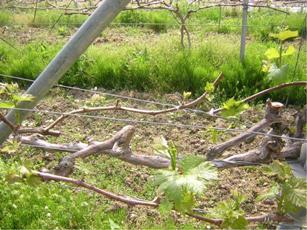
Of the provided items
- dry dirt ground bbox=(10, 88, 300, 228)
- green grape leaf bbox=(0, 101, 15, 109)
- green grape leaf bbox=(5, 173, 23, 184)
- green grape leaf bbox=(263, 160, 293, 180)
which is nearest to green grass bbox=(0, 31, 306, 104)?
dry dirt ground bbox=(10, 88, 300, 228)

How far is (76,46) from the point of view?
1752 millimetres

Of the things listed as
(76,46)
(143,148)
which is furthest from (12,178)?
(143,148)

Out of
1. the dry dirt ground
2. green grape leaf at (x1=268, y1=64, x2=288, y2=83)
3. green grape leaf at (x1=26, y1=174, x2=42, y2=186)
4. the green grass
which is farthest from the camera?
the green grass

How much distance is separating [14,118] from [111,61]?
2.80 meters

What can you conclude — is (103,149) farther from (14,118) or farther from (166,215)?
(166,215)

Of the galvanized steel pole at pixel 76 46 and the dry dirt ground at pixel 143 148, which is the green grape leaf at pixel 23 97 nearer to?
the galvanized steel pole at pixel 76 46

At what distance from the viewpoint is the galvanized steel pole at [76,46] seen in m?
1.65

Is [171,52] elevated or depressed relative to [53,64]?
depressed

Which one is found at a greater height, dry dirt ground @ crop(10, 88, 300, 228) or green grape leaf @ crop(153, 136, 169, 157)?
green grape leaf @ crop(153, 136, 169, 157)

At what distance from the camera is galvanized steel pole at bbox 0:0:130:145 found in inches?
65.1

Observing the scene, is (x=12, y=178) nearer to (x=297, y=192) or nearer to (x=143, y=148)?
(x=297, y=192)

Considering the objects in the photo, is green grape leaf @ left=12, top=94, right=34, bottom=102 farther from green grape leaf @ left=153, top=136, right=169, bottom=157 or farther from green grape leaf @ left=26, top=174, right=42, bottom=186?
green grape leaf @ left=153, top=136, right=169, bottom=157

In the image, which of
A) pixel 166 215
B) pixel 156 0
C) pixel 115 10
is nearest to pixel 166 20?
pixel 156 0

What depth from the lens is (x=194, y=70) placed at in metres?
4.37
